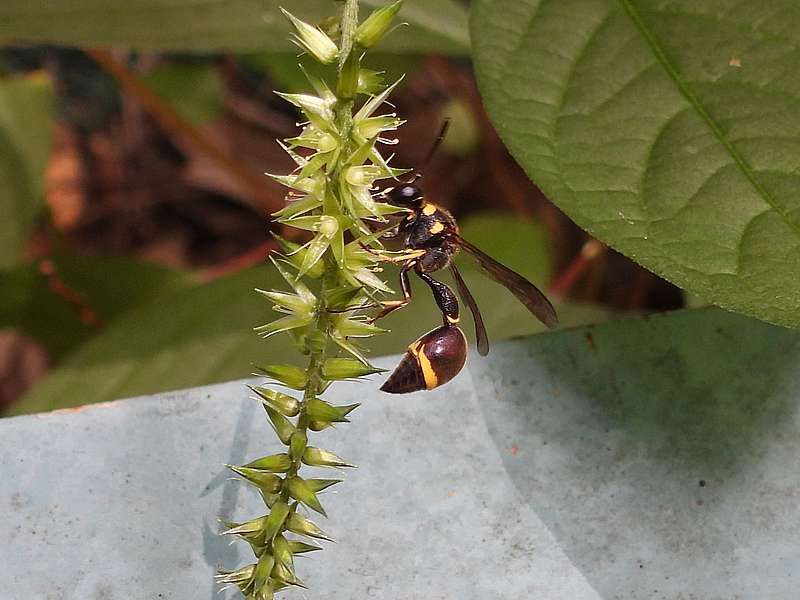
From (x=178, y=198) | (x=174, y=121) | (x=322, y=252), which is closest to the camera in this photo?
(x=322, y=252)

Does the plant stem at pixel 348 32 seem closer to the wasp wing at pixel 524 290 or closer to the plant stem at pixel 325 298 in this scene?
the plant stem at pixel 325 298

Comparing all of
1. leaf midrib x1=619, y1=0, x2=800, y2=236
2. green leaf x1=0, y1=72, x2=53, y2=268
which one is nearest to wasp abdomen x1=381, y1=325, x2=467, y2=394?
leaf midrib x1=619, y1=0, x2=800, y2=236

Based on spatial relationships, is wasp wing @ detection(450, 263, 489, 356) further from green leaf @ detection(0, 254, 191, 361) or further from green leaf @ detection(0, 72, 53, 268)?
green leaf @ detection(0, 72, 53, 268)

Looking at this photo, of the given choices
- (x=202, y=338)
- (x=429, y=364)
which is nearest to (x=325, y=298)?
(x=429, y=364)

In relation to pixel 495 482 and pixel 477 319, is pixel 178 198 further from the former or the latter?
pixel 495 482

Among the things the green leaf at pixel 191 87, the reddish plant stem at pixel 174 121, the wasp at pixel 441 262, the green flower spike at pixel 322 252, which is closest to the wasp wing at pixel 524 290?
the wasp at pixel 441 262

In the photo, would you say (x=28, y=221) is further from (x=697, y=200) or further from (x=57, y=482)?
(x=697, y=200)

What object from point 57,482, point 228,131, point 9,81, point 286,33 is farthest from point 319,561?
point 228,131
